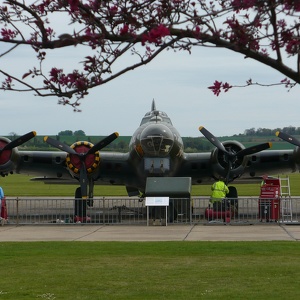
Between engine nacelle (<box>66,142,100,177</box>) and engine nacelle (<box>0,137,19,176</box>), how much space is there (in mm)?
2084

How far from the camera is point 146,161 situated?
1120 inches

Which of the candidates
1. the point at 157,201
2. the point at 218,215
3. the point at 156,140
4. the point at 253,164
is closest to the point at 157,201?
the point at 157,201

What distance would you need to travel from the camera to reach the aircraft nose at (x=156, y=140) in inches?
1092

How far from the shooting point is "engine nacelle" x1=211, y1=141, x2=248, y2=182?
2850cm

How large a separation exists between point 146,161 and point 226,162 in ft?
9.54

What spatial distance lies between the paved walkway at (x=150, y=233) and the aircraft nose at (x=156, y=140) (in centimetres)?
484

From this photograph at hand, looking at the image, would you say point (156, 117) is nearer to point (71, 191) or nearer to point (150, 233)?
point (150, 233)

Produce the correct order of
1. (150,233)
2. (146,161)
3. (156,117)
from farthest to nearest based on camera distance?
(156,117) < (146,161) < (150,233)

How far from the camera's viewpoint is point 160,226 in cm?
2355

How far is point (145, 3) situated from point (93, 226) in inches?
712

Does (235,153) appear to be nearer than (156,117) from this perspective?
Yes
